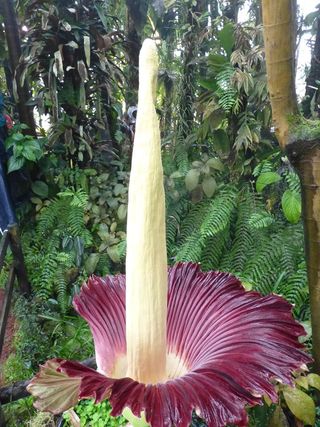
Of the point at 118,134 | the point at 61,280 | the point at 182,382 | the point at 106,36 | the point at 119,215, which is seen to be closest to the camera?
the point at 182,382

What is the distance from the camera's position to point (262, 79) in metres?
1.61

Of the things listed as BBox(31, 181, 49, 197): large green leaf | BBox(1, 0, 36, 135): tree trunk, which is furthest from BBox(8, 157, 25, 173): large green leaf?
BBox(1, 0, 36, 135): tree trunk

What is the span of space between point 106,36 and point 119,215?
3.39ft

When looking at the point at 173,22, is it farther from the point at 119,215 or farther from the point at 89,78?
the point at 119,215

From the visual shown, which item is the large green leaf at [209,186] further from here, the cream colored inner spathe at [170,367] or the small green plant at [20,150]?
the cream colored inner spathe at [170,367]

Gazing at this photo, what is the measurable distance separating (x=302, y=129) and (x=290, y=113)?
36 mm

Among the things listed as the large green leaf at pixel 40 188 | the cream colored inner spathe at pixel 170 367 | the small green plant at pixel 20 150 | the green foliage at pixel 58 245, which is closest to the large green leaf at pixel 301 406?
the cream colored inner spathe at pixel 170 367

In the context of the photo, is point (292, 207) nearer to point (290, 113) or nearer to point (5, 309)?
point (290, 113)

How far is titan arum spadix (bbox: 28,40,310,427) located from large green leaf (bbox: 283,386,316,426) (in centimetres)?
31

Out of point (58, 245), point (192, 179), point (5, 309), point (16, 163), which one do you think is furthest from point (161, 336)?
point (16, 163)

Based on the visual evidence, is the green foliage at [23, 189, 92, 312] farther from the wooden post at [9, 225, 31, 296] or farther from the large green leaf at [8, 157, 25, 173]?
the large green leaf at [8, 157, 25, 173]

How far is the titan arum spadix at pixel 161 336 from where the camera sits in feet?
1.26

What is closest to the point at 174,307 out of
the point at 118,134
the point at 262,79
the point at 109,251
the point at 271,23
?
the point at 271,23

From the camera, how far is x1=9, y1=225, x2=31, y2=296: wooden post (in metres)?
1.54
